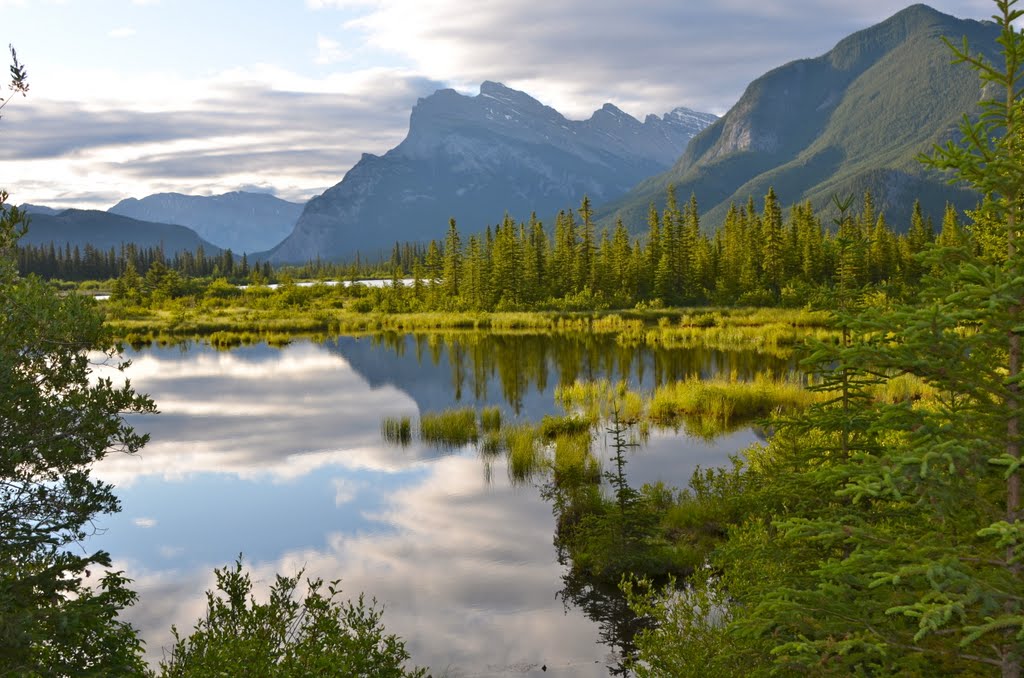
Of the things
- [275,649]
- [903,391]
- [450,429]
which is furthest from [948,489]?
[903,391]

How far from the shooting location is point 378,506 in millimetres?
26578

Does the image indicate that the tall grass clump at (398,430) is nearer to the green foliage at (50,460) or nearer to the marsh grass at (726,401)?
the marsh grass at (726,401)

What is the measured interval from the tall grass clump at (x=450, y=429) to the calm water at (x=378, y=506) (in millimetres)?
1565

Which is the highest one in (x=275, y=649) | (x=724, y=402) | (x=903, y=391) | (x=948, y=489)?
(x=948, y=489)

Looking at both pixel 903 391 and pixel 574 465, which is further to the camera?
pixel 903 391

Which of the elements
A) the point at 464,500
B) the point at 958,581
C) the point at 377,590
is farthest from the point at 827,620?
the point at 464,500

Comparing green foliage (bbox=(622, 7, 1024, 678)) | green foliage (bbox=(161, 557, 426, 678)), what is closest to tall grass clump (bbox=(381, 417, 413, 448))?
green foliage (bbox=(161, 557, 426, 678))

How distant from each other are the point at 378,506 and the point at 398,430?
10.9m

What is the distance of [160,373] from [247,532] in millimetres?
36986

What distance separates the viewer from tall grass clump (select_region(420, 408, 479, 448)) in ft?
113

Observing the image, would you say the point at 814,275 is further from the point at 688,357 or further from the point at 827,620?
the point at 827,620

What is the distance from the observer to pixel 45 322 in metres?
9.13

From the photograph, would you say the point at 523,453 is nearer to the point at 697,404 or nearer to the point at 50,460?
the point at 697,404

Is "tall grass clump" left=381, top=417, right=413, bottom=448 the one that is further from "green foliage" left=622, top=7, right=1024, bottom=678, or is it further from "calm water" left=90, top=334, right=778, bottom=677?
"green foliage" left=622, top=7, right=1024, bottom=678
